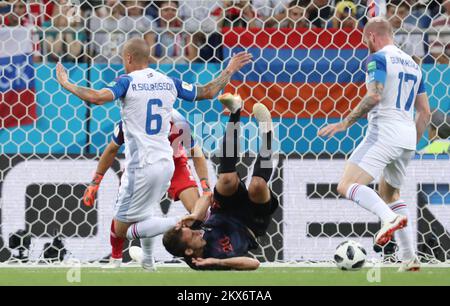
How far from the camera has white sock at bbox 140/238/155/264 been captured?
337 inches

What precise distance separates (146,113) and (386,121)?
5.96 ft

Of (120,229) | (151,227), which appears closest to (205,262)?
(151,227)

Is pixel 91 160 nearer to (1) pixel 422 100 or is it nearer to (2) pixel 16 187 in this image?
(2) pixel 16 187

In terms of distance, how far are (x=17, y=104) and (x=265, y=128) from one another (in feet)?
8.18

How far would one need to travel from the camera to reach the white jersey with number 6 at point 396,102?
833cm

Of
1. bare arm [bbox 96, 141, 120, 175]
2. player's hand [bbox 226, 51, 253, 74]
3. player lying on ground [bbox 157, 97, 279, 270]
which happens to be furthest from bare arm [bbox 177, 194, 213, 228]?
player's hand [bbox 226, 51, 253, 74]

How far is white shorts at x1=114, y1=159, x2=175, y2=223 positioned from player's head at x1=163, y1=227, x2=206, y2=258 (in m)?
0.46

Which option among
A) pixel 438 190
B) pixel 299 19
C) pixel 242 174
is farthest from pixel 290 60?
pixel 438 190

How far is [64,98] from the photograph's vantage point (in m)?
9.86

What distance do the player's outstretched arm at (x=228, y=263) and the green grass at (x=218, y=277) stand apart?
0.06 meters

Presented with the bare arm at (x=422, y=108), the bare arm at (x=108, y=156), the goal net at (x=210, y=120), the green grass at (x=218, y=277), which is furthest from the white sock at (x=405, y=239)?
the bare arm at (x=108, y=156)

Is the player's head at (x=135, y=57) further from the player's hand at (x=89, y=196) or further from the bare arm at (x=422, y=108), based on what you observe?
the bare arm at (x=422, y=108)

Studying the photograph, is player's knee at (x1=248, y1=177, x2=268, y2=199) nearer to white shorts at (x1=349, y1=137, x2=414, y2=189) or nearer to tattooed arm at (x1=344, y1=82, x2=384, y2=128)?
white shorts at (x1=349, y1=137, x2=414, y2=189)

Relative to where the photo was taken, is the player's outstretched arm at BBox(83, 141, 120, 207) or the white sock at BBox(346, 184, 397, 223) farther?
the player's outstretched arm at BBox(83, 141, 120, 207)
